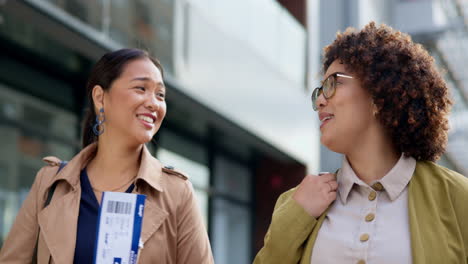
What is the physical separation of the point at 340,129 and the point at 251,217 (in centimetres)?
1182

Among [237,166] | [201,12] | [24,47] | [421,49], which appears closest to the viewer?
[421,49]

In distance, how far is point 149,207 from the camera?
3402mm

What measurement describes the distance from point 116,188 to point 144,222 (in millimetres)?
296

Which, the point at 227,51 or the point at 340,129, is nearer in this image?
the point at 340,129

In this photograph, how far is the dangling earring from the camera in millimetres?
3697

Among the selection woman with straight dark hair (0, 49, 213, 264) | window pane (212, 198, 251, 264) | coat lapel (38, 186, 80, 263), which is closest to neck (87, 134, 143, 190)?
woman with straight dark hair (0, 49, 213, 264)

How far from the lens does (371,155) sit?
119 inches

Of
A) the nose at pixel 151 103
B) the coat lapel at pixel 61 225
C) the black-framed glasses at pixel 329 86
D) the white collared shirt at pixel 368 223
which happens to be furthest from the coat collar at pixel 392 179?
the coat lapel at pixel 61 225

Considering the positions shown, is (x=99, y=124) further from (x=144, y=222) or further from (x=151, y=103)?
(x=144, y=222)

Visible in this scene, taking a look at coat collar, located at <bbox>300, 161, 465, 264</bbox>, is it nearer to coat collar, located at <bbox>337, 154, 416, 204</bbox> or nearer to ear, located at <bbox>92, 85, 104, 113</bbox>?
coat collar, located at <bbox>337, 154, 416, 204</bbox>

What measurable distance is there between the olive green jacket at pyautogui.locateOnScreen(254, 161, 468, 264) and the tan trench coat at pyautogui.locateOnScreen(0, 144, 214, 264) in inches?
19.4

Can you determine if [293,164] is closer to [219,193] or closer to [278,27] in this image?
[219,193]

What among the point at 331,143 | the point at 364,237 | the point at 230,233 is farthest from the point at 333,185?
the point at 230,233

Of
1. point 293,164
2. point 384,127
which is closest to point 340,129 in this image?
point 384,127
